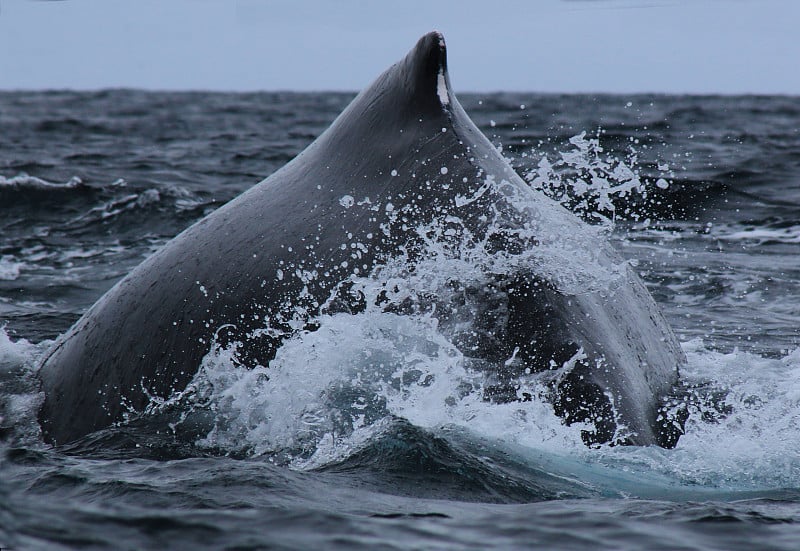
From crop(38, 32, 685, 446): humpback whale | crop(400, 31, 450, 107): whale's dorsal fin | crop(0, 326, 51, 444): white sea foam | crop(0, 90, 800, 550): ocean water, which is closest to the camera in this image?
crop(0, 90, 800, 550): ocean water

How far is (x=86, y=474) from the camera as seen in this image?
12.7 feet

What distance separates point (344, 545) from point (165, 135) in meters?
26.5

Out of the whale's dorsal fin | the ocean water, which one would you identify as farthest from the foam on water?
the whale's dorsal fin

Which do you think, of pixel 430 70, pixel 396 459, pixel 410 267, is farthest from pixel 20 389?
pixel 430 70

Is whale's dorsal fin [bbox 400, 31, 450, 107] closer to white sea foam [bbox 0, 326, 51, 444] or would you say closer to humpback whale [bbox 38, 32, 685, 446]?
humpback whale [bbox 38, 32, 685, 446]

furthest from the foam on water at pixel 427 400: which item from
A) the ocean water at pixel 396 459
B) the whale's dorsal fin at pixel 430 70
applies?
the whale's dorsal fin at pixel 430 70

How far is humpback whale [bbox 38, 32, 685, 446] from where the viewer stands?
382 centimetres

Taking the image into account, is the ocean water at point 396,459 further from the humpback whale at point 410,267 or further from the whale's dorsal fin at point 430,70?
the whale's dorsal fin at point 430,70

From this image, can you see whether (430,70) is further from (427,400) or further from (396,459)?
(396,459)

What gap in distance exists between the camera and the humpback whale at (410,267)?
382 centimetres

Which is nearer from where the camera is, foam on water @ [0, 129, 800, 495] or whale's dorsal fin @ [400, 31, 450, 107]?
foam on water @ [0, 129, 800, 495]

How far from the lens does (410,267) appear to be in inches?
157

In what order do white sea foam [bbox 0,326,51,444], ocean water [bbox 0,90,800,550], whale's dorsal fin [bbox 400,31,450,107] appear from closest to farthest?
ocean water [bbox 0,90,800,550] → whale's dorsal fin [bbox 400,31,450,107] → white sea foam [bbox 0,326,51,444]

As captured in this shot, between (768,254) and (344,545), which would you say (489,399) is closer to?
(344,545)
